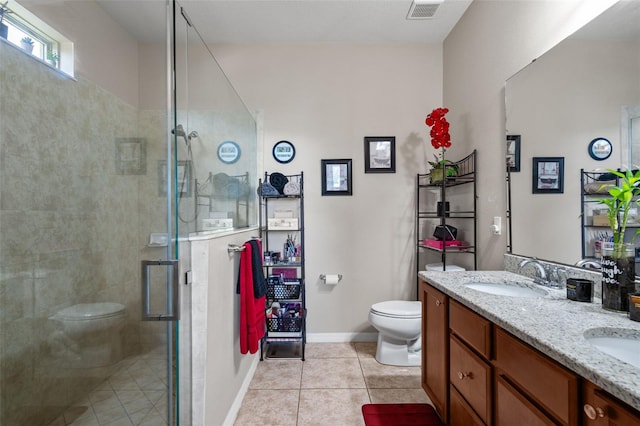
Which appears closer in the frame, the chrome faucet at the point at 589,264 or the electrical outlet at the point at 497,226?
the chrome faucet at the point at 589,264

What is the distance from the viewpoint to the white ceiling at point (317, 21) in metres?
2.25

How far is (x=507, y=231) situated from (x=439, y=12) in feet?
6.03

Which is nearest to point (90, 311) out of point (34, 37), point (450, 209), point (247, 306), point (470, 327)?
point (247, 306)

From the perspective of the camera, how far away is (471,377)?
3.94 ft

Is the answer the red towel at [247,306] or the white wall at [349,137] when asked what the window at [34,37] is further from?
the white wall at [349,137]

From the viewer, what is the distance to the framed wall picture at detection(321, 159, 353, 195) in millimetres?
2742

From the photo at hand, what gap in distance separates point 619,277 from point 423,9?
2.24 m

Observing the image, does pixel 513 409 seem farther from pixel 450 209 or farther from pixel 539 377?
pixel 450 209

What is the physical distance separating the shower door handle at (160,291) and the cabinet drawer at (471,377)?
3.96 ft

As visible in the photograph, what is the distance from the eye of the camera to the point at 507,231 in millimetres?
1818

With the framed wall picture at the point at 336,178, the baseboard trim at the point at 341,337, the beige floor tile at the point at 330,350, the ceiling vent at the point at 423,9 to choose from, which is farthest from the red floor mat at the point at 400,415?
the ceiling vent at the point at 423,9

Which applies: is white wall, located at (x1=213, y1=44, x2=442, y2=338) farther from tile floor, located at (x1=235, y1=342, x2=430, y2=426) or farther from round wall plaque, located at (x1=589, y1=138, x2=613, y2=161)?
round wall plaque, located at (x1=589, y1=138, x2=613, y2=161)

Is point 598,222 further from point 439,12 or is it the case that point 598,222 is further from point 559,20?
point 439,12

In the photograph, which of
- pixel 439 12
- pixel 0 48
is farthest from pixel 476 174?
pixel 0 48
